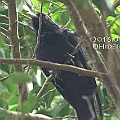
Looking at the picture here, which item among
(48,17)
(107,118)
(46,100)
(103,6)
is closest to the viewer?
(103,6)

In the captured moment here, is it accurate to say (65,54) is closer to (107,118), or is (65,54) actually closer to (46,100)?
(46,100)

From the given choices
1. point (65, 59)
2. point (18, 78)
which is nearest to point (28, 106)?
point (18, 78)

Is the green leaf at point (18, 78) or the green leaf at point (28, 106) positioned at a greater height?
the green leaf at point (18, 78)

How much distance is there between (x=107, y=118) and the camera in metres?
2.55

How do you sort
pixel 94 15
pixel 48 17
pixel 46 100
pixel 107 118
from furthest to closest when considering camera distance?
1. pixel 48 17
2. pixel 46 100
3. pixel 107 118
4. pixel 94 15

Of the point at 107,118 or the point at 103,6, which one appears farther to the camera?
the point at 107,118

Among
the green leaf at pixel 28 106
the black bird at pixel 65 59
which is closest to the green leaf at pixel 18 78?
the green leaf at pixel 28 106

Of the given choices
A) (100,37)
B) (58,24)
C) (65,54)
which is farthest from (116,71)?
(58,24)

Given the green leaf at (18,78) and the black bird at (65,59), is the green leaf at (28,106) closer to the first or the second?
the green leaf at (18,78)

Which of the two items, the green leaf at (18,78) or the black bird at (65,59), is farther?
the black bird at (65,59)

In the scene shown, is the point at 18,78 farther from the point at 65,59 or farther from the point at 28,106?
the point at 65,59

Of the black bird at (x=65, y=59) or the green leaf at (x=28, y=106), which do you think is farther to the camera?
the black bird at (x=65, y=59)

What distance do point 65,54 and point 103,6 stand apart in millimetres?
1919

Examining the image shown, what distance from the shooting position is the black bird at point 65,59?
9.36 feet
